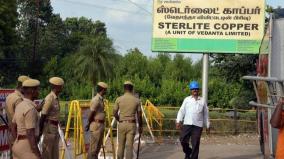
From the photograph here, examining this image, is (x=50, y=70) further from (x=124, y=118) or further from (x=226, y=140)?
(x=124, y=118)

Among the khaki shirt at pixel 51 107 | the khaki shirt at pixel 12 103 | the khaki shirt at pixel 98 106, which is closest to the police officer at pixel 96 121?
the khaki shirt at pixel 98 106

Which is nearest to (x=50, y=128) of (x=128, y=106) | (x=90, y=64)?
(x=128, y=106)

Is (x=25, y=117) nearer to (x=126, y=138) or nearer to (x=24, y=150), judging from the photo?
(x=24, y=150)

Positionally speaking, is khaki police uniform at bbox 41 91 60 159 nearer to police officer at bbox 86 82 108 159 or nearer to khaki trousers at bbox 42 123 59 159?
khaki trousers at bbox 42 123 59 159

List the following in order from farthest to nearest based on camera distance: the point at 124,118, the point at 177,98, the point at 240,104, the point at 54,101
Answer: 1. the point at 177,98
2. the point at 240,104
3. the point at 124,118
4. the point at 54,101

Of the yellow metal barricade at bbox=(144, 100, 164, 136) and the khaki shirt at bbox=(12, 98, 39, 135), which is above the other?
the khaki shirt at bbox=(12, 98, 39, 135)

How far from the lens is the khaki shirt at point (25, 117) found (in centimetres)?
719

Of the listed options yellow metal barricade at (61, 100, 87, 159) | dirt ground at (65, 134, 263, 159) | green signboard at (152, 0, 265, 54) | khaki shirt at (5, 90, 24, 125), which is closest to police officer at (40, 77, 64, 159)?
khaki shirt at (5, 90, 24, 125)

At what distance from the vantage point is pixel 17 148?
7309mm

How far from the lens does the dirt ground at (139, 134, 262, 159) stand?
48.6 ft

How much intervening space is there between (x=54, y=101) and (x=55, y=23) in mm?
75963

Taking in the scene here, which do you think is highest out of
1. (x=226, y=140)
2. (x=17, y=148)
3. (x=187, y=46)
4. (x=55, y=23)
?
(x=55, y=23)

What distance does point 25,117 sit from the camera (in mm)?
7219

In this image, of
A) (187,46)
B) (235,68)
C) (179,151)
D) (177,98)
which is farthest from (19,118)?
(177,98)
